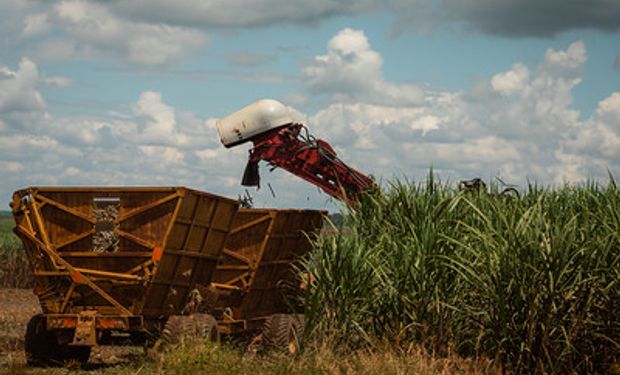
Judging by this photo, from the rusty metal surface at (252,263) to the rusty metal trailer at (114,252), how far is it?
4.51ft

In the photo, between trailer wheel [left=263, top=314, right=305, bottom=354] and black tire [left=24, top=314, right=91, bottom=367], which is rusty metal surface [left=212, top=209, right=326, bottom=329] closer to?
trailer wheel [left=263, top=314, right=305, bottom=354]

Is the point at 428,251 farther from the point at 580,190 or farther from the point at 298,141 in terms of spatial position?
the point at 298,141

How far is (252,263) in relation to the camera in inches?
698

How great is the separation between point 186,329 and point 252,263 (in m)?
3.03

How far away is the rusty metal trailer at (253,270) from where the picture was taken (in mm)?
17188

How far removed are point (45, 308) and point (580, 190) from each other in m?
9.60

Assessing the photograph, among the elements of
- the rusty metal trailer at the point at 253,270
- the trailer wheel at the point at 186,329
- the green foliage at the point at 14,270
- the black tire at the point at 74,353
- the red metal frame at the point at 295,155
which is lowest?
the green foliage at the point at 14,270

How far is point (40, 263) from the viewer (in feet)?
51.9

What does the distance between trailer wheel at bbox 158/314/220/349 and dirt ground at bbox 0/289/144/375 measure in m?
1.34

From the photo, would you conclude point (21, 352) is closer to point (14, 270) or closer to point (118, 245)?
point (118, 245)

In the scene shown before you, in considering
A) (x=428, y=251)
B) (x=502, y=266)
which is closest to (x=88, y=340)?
(x=428, y=251)

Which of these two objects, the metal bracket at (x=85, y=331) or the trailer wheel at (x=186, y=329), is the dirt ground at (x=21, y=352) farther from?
the trailer wheel at (x=186, y=329)

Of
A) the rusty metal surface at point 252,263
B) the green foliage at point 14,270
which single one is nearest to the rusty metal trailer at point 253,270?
the rusty metal surface at point 252,263

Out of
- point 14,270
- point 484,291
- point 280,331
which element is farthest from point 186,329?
point 14,270
